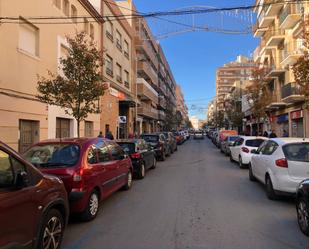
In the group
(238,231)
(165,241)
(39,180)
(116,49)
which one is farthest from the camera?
(116,49)

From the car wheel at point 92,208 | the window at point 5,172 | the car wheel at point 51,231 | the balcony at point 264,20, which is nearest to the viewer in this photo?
the window at point 5,172

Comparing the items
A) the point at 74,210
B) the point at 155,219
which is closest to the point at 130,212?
the point at 155,219

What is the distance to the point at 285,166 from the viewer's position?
8.20 metres

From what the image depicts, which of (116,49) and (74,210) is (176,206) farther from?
(116,49)

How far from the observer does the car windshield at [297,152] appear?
27.0ft

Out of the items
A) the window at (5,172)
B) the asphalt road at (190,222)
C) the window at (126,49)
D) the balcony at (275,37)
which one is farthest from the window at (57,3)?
the balcony at (275,37)

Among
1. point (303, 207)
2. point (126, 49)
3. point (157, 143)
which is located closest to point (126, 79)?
point (126, 49)

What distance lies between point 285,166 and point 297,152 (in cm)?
53

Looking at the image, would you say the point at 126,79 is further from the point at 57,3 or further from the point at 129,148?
the point at 129,148

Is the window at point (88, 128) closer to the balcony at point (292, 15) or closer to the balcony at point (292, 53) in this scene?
the balcony at point (292, 53)

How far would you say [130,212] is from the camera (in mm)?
7598

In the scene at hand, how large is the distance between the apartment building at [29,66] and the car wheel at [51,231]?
9.68 meters

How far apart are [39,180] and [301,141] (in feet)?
21.9

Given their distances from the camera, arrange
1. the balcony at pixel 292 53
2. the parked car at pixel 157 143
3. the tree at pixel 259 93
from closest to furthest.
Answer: the parked car at pixel 157 143 < the balcony at pixel 292 53 < the tree at pixel 259 93
